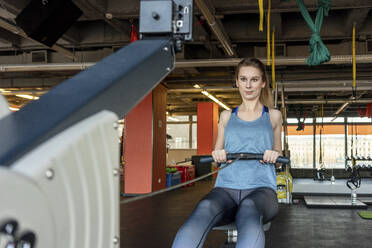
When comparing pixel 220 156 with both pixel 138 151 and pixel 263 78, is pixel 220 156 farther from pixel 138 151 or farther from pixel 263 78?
pixel 138 151

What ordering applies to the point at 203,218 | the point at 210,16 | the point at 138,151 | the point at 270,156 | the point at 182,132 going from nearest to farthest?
1. the point at 203,218
2. the point at 270,156
3. the point at 210,16
4. the point at 138,151
5. the point at 182,132

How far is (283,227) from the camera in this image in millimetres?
4754

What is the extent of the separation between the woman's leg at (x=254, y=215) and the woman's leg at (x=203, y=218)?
7 cm

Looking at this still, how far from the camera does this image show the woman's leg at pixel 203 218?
131 cm

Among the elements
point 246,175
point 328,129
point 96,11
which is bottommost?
point 246,175

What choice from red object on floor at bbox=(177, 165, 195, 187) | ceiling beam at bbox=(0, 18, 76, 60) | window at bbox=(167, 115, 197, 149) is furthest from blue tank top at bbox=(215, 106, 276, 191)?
window at bbox=(167, 115, 197, 149)

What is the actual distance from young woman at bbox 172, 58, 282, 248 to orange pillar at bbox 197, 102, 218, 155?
10265mm

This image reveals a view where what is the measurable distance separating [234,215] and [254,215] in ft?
0.71

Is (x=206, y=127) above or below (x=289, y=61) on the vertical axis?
below

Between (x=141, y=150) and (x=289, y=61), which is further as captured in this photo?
(x=141, y=150)

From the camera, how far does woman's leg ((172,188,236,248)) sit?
4.31ft

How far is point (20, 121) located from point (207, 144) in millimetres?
11880

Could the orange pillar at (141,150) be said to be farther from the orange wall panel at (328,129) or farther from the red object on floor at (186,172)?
the orange wall panel at (328,129)

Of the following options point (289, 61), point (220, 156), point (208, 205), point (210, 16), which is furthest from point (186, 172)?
point (208, 205)
